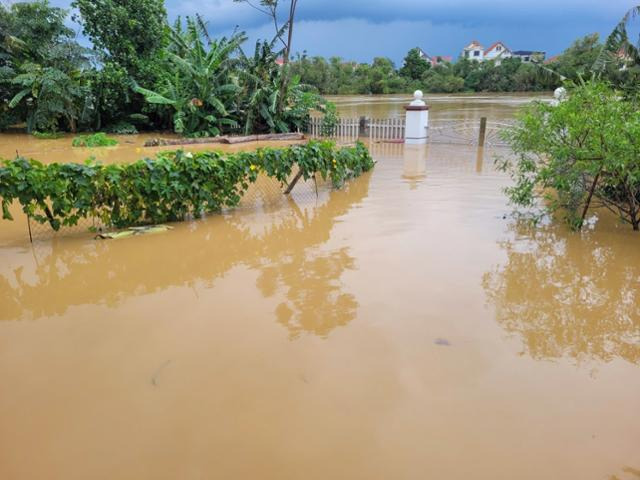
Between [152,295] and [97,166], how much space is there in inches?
101

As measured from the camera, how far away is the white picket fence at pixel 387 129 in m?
18.5

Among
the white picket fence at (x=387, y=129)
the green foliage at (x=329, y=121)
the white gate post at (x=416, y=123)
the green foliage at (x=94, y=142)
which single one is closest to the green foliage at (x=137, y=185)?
the white gate post at (x=416, y=123)

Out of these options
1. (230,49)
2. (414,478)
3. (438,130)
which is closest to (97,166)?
(414,478)

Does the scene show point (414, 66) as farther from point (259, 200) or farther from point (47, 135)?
point (259, 200)

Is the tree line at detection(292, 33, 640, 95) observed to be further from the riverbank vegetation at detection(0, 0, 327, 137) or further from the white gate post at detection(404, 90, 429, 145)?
the white gate post at detection(404, 90, 429, 145)

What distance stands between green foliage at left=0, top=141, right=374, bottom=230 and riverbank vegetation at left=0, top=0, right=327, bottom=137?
12.3 meters

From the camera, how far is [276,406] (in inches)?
124

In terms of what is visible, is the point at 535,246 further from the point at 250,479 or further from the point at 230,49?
the point at 230,49

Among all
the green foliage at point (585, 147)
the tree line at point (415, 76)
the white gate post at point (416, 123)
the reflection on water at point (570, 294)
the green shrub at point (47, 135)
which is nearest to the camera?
the reflection on water at point (570, 294)

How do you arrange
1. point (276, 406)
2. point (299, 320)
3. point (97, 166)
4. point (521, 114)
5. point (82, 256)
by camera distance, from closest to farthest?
1. point (276, 406)
2. point (299, 320)
3. point (82, 256)
4. point (97, 166)
5. point (521, 114)

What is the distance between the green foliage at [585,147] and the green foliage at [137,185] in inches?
148

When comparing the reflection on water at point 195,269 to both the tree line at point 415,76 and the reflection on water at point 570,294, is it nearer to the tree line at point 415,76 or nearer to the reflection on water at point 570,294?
the reflection on water at point 570,294

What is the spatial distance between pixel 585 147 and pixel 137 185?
589cm

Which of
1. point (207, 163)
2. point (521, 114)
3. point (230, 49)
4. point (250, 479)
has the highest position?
point (230, 49)
